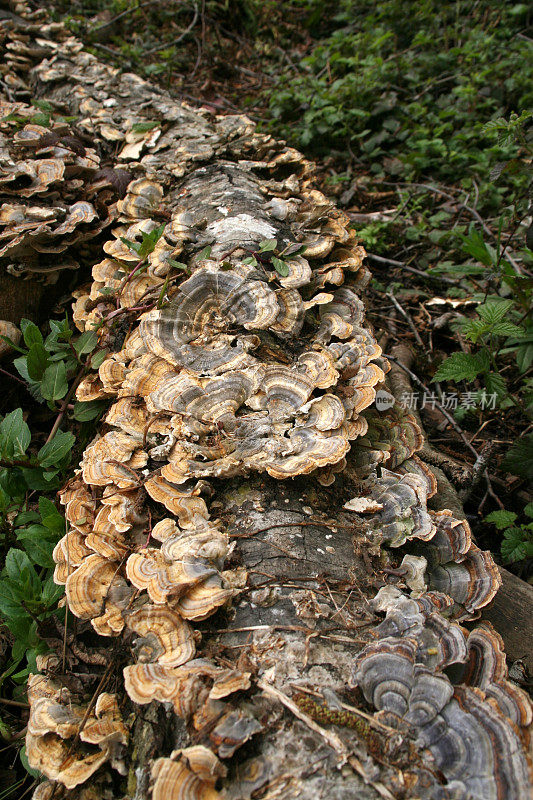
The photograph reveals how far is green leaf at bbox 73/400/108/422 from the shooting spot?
339 cm

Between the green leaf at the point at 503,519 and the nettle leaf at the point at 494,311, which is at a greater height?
the nettle leaf at the point at 494,311

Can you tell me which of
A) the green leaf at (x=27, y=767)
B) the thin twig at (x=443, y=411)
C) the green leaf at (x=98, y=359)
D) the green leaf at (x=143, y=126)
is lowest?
the green leaf at (x=27, y=767)

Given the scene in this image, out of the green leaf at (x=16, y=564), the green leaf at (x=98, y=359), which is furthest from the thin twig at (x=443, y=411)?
the green leaf at (x=16, y=564)

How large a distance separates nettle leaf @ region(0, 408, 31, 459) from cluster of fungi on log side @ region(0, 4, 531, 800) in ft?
1.37

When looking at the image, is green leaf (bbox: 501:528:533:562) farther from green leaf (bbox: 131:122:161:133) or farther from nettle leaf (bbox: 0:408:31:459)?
green leaf (bbox: 131:122:161:133)

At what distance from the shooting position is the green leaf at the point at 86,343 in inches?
135

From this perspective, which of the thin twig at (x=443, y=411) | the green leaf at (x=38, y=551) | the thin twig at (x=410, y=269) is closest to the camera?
the green leaf at (x=38, y=551)

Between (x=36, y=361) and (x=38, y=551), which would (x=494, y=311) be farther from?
(x=38, y=551)

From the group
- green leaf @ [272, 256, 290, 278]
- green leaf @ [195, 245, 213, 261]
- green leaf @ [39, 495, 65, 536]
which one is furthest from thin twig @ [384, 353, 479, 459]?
green leaf @ [39, 495, 65, 536]

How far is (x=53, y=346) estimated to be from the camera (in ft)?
11.5

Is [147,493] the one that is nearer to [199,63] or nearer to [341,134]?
[341,134]

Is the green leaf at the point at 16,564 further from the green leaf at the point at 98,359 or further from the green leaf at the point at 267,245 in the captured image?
the green leaf at the point at 267,245

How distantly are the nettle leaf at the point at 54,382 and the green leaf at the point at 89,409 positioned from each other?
14 cm
